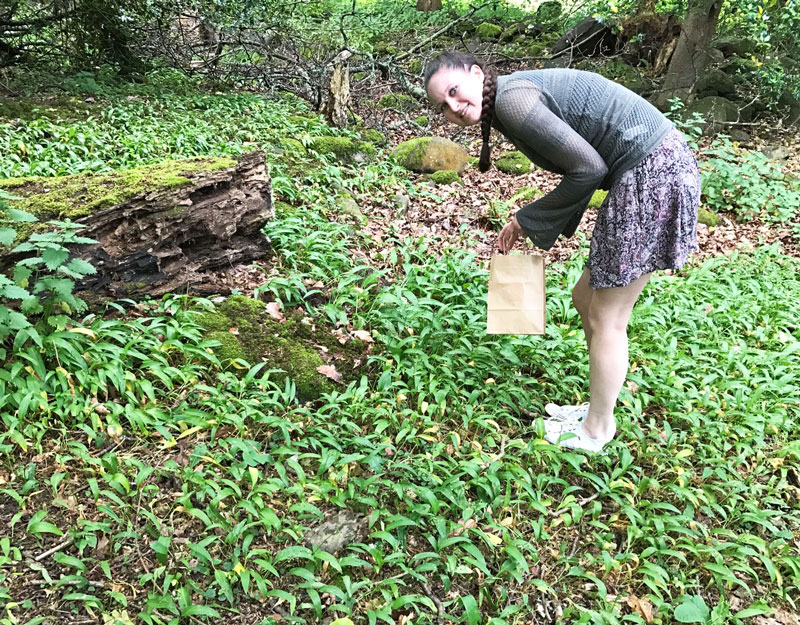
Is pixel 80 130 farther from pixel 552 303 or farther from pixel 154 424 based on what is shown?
pixel 552 303

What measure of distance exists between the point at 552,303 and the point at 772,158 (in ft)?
19.2

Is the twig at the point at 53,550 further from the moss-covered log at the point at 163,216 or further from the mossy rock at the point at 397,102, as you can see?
the mossy rock at the point at 397,102

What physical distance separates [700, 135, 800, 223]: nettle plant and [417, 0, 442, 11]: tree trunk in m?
11.4

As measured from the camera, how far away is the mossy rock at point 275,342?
3070mm

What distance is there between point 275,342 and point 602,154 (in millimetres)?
1988

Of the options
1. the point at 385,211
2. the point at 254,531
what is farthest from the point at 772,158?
the point at 254,531

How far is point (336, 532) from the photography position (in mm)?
2305

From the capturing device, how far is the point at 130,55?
8.15 metres

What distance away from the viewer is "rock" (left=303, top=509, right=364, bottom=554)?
7.44 ft

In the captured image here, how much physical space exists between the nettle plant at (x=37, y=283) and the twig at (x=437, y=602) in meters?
2.02

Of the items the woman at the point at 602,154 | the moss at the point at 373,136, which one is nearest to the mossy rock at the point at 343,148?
the moss at the point at 373,136

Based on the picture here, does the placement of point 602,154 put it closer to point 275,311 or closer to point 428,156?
point 275,311

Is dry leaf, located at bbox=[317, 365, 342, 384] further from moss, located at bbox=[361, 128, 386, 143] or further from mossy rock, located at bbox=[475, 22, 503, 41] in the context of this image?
mossy rock, located at bbox=[475, 22, 503, 41]

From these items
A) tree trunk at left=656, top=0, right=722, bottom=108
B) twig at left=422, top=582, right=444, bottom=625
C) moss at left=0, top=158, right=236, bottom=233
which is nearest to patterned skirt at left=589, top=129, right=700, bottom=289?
twig at left=422, top=582, right=444, bottom=625
